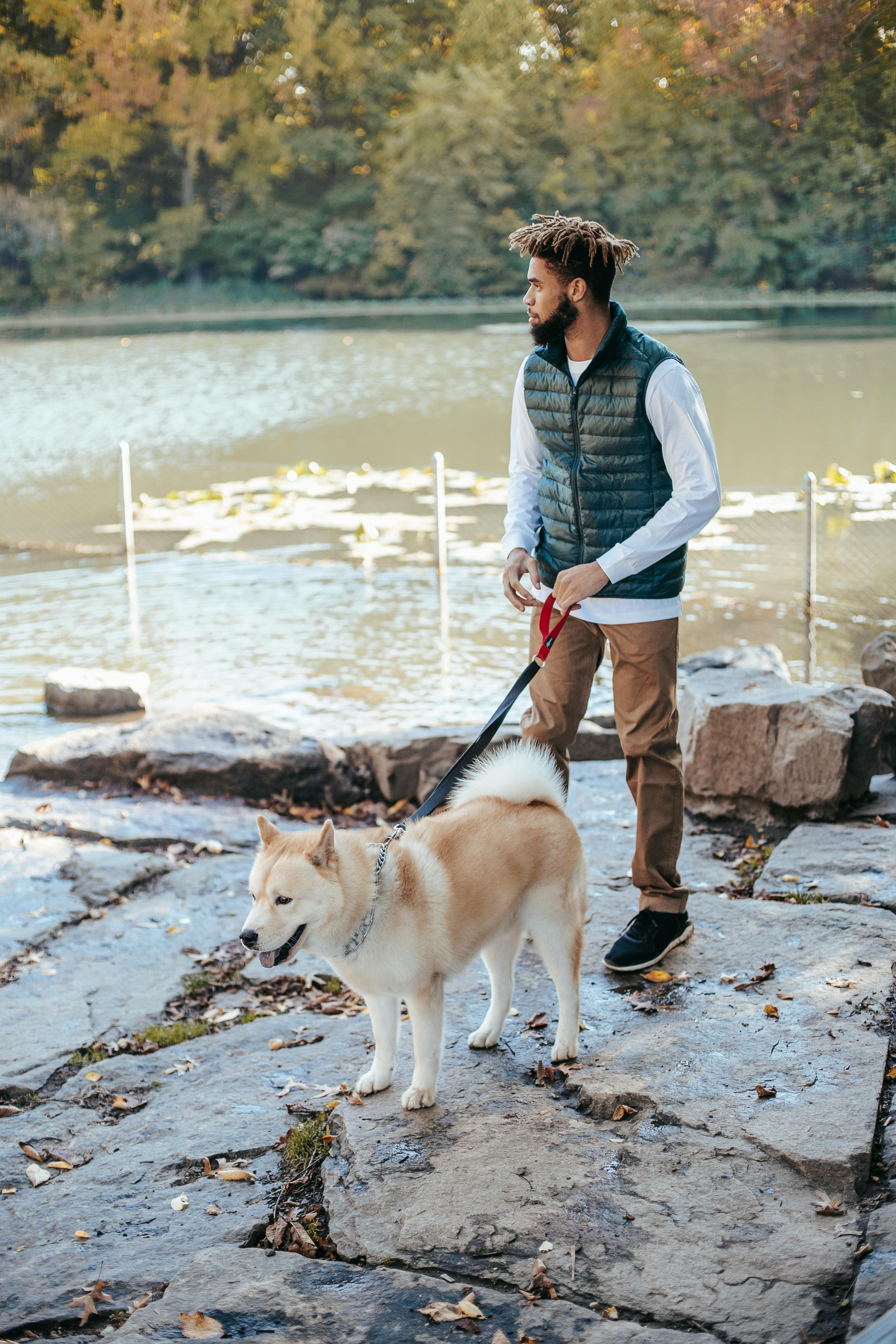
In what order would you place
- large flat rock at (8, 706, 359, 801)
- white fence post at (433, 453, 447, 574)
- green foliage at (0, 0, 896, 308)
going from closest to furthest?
1. large flat rock at (8, 706, 359, 801)
2. white fence post at (433, 453, 447, 574)
3. green foliage at (0, 0, 896, 308)

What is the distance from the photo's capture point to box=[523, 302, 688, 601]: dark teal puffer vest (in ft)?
8.26

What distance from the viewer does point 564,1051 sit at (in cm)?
241

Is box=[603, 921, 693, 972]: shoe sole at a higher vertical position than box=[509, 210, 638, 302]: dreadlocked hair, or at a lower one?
lower

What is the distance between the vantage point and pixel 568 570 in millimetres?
2523

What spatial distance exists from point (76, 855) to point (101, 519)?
28.5ft

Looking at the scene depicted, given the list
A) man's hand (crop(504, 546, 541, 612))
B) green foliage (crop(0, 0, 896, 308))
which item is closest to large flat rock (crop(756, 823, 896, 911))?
man's hand (crop(504, 546, 541, 612))

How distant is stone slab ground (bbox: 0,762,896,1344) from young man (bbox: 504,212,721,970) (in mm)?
356

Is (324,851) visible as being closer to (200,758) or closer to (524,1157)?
(524,1157)

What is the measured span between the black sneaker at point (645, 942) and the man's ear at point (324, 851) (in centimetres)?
99

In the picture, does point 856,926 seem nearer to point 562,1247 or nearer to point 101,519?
point 562,1247

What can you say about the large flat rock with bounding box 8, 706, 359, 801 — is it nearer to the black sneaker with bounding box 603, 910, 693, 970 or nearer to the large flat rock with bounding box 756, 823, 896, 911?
the large flat rock with bounding box 756, 823, 896, 911

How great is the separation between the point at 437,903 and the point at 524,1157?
0.49 m

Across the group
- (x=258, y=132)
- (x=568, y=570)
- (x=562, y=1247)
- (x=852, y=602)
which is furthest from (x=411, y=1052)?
(x=258, y=132)

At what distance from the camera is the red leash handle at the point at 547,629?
8.75 ft
